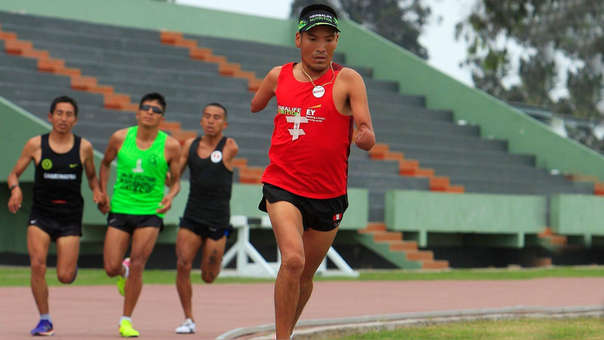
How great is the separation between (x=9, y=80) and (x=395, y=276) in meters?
9.89

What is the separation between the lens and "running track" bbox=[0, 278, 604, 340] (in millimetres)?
11078

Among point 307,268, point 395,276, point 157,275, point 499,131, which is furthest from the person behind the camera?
point 499,131

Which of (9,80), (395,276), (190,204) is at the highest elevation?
(9,80)

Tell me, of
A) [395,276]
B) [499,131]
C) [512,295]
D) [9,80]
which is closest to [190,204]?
[512,295]

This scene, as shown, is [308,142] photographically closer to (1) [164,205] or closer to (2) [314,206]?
(2) [314,206]

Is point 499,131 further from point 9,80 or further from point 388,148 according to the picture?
point 9,80

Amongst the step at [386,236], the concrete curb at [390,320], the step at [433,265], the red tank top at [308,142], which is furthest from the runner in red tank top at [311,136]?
the step at [386,236]

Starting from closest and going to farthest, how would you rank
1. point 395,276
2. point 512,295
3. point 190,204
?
point 190,204, point 512,295, point 395,276

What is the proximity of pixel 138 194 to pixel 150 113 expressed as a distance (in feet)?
2.57

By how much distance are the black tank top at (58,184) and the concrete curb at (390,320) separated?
85.8 inches

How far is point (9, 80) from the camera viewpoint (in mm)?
24641

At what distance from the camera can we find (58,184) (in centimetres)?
1060

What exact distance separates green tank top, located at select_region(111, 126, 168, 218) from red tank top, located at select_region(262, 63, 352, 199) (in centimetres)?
333

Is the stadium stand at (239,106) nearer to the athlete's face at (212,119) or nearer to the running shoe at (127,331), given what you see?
the athlete's face at (212,119)
